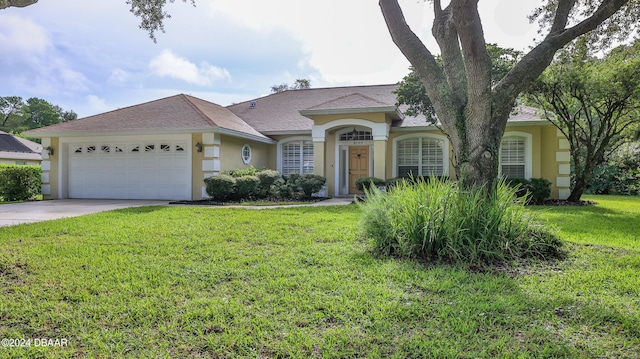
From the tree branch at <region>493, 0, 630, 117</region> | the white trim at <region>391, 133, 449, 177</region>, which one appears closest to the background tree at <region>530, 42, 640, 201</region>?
the white trim at <region>391, 133, 449, 177</region>

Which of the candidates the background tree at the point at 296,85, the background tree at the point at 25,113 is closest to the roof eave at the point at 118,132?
the background tree at the point at 296,85

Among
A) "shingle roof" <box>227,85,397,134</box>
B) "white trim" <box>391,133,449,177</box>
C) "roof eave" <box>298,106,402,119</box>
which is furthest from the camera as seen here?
"shingle roof" <box>227,85,397,134</box>

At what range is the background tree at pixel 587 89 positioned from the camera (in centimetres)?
1060

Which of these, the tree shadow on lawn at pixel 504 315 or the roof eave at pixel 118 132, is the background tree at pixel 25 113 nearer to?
the roof eave at pixel 118 132

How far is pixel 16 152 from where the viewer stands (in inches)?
996

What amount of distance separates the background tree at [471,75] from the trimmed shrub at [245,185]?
7.78m

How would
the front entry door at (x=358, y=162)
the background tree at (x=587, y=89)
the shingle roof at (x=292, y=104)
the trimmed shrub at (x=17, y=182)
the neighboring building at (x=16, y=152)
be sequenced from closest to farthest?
the background tree at (x=587, y=89) → the trimmed shrub at (x=17, y=182) → the front entry door at (x=358, y=162) → the shingle roof at (x=292, y=104) → the neighboring building at (x=16, y=152)

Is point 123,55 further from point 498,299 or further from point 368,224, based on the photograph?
point 498,299

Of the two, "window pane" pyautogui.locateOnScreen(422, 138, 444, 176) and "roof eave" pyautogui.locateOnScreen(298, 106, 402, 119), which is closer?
"roof eave" pyautogui.locateOnScreen(298, 106, 402, 119)

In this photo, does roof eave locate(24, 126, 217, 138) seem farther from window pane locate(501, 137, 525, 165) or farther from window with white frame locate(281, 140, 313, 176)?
window pane locate(501, 137, 525, 165)

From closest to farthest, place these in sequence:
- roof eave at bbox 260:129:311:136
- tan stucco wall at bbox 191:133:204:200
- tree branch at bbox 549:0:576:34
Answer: tree branch at bbox 549:0:576:34
tan stucco wall at bbox 191:133:204:200
roof eave at bbox 260:129:311:136

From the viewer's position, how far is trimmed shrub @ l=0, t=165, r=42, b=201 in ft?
45.3

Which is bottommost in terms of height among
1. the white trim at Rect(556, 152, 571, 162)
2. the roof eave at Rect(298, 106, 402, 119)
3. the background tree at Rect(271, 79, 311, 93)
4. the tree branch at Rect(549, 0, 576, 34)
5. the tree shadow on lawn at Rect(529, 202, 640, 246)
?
the tree shadow on lawn at Rect(529, 202, 640, 246)

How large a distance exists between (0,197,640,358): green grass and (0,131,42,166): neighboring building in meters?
24.8
